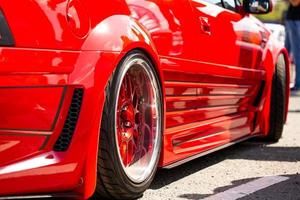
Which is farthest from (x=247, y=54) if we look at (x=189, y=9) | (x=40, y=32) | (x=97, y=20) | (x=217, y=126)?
(x=40, y=32)

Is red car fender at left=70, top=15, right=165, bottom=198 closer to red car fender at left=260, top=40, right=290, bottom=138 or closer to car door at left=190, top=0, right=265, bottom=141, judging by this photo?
car door at left=190, top=0, right=265, bottom=141

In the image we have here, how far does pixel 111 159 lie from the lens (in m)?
3.45

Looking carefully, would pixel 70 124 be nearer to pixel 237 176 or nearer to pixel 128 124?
pixel 128 124

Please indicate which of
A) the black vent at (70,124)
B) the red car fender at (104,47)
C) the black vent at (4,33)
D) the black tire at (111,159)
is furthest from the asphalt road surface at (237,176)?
the black vent at (4,33)

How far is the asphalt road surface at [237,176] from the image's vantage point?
4.06m

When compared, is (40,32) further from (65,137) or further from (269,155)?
(269,155)

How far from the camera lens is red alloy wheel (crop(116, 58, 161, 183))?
373cm

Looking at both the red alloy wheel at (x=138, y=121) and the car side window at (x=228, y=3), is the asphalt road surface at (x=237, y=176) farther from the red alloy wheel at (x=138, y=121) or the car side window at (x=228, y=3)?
the car side window at (x=228, y=3)

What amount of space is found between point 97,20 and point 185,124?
1.29 m

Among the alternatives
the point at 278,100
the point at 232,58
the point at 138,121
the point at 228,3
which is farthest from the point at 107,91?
the point at 278,100

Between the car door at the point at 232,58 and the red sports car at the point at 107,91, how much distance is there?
16 millimetres

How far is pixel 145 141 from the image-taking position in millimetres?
3947

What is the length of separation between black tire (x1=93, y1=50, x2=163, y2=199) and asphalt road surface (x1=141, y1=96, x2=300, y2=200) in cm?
33

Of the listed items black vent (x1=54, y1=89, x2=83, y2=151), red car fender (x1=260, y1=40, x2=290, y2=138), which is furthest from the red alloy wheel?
→ red car fender (x1=260, y1=40, x2=290, y2=138)
